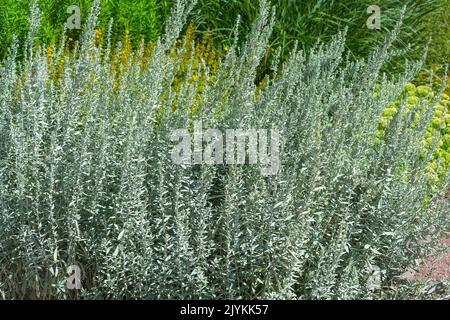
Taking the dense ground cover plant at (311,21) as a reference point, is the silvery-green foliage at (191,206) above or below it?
below

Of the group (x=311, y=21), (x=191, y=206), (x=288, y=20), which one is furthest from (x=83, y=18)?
(x=191, y=206)

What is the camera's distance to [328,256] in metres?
3.09

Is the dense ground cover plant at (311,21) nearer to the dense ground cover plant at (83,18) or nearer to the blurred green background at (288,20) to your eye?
the blurred green background at (288,20)

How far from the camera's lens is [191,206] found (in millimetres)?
3320

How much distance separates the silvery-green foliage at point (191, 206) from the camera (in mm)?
3125

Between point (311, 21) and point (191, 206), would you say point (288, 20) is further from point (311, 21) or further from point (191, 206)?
point (191, 206)

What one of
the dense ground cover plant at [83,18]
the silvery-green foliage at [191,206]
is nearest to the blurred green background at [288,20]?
the dense ground cover plant at [83,18]

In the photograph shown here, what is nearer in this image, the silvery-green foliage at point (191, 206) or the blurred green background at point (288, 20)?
the silvery-green foliage at point (191, 206)

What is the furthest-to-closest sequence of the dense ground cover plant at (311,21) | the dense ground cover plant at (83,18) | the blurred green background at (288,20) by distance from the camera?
1. the dense ground cover plant at (311,21)
2. the blurred green background at (288,20)
3. the dense ground cover plant at (83,18)

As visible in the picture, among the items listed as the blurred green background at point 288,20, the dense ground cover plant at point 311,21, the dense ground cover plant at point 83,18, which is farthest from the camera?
the dense ground cover plant at point 311,21

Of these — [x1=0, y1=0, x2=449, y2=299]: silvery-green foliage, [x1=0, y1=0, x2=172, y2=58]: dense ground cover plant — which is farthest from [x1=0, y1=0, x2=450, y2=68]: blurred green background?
[x1=0, y1=0, x2=449, y2=299]: silvery-green foliage

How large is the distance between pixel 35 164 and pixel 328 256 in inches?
51.4
